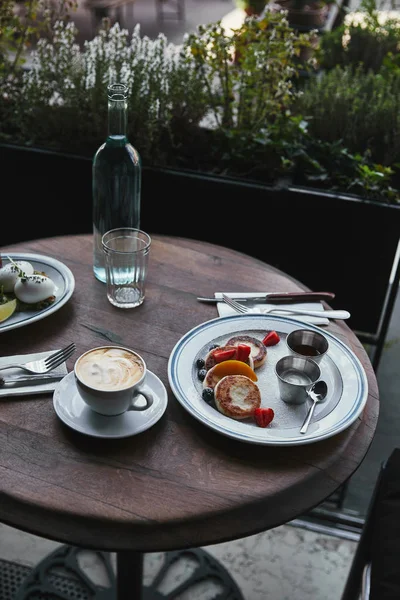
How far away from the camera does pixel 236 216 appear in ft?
7.58

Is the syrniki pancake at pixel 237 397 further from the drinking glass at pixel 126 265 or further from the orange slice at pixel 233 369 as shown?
the drinking glass at pixel 126 265

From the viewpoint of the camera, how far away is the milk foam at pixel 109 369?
1.12 m

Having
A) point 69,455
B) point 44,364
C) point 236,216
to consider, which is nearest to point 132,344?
point 44,364

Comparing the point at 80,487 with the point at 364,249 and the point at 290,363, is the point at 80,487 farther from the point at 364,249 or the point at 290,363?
the point at 364,249

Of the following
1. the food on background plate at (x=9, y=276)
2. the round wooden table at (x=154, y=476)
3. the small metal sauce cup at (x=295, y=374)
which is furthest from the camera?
the food on background plate at (x=9, y=276)

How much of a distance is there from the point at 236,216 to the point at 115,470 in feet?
4.60

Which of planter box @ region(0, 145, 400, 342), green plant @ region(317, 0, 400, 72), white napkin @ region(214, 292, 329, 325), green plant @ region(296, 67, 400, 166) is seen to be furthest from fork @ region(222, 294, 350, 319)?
green plant @ region(317, 0, 400, 72)

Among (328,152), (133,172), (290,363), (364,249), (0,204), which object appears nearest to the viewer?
(290,363)

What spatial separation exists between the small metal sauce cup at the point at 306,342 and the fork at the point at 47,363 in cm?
44

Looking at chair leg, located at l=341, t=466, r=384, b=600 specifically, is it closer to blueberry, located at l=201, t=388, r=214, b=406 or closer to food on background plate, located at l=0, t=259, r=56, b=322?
blueberry, located at l=201, t=388, r=214, b=406

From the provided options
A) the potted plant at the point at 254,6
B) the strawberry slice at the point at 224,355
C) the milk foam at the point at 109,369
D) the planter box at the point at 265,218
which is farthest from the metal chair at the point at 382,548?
the potted plant at the point at 254,6

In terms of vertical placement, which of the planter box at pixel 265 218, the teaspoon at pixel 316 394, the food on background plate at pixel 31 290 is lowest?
the planter box at pixel 265 218

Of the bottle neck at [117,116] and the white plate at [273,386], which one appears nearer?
the white plate at [273,386]

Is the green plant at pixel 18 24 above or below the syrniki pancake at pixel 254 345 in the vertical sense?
above
